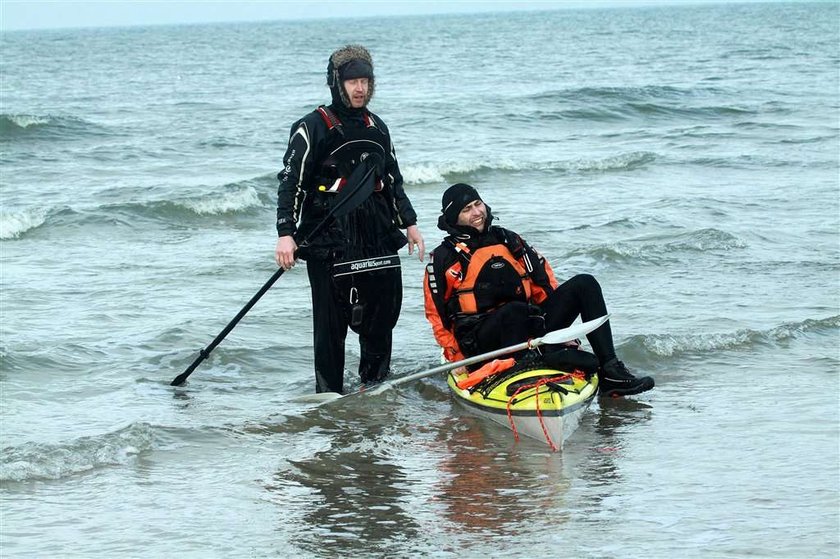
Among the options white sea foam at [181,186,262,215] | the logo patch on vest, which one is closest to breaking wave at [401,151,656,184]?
white sea foam at [181,186,262,215]

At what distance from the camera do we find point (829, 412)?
618cm

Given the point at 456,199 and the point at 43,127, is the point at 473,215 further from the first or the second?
the point at 43,127

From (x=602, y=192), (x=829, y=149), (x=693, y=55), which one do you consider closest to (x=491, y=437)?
(x=602, y=192)

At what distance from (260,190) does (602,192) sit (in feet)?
15.5

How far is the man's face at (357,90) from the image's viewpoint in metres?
6.08

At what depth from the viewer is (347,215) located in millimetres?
6227

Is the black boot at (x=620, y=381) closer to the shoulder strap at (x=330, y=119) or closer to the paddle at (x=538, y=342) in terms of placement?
the paddle at (x=538, y=342)

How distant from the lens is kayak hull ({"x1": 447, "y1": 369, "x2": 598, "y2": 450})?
571 centimetres

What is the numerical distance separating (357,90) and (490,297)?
1335 millimetres

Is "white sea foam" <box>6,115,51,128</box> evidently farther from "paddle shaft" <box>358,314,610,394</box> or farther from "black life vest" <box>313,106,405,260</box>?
"paddle shaft" <box>358,314,610,394</box>

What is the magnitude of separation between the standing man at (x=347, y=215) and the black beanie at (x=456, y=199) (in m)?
0.21

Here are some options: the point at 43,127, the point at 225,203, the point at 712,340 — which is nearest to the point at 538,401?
the point at 712,340

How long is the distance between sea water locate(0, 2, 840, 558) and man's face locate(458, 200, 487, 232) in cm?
107

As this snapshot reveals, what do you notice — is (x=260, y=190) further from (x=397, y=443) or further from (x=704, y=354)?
(x=397, y=443)
